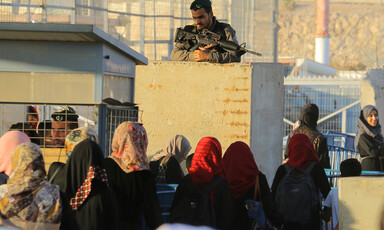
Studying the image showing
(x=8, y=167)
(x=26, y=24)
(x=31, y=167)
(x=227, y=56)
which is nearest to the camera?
(x=31, y=167)

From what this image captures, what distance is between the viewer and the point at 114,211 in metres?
3.97

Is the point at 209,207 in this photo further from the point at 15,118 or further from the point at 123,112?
the point at 15,118

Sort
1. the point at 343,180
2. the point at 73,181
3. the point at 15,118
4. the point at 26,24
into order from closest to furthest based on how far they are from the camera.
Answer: the point at 73,181, the point at 343,180, the point at 26,24, the point at 15,118

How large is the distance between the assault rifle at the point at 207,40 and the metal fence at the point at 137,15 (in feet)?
6.45

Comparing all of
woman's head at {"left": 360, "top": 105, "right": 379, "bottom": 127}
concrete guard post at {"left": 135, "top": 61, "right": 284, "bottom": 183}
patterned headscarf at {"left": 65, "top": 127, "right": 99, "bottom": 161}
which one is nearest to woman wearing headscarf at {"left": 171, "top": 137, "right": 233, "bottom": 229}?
patterned headscarf at {"left": 65, "top": 127, "right": 99, "bottom": 161}

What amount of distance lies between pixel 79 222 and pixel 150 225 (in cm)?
47

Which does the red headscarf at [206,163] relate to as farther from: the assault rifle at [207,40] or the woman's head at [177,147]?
the assault rifle at [207,40]

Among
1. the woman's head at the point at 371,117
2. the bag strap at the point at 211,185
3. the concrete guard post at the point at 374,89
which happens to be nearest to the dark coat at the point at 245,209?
the bag strap at the point at 211,185

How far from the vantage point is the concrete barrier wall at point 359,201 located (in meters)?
4.69

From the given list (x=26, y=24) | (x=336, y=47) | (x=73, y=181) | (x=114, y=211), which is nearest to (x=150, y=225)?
(x=114, y=211)

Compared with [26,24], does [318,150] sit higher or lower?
A: lower

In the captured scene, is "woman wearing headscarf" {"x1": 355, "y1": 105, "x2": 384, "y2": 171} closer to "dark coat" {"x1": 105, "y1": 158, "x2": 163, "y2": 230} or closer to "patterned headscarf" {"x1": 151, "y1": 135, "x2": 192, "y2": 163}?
"patterned headscarf" {"x1": 151, "y1": 135, "x2": 192, "y2": 163}

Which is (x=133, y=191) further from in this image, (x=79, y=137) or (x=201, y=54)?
(x=201, y=54)

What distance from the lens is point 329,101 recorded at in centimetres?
1780
